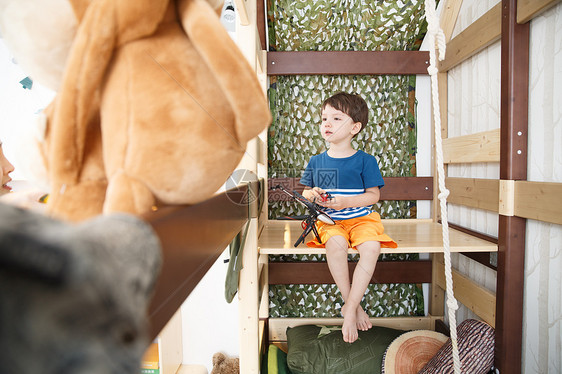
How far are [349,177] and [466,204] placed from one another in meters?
0.51

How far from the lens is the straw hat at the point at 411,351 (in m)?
1.16

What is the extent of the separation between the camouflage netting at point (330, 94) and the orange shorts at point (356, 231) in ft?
1.32

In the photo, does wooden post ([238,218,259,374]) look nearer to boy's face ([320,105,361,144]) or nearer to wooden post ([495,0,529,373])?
boy's face ([320,105,361,144])

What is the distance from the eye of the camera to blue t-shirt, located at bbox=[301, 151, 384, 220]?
1183 mm

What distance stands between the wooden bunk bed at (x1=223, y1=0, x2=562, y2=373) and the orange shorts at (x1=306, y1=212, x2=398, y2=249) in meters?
0.06

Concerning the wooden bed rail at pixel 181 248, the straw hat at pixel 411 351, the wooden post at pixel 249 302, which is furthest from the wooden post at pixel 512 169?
the wooden bed rail at pixel 181 248

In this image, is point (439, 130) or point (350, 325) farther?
point (350, 325)

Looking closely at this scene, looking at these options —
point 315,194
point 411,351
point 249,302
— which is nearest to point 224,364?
point 249,302

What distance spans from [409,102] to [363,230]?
2.49 feet

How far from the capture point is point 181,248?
0.28 meters

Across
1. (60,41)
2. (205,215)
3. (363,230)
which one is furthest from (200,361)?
(60,41)

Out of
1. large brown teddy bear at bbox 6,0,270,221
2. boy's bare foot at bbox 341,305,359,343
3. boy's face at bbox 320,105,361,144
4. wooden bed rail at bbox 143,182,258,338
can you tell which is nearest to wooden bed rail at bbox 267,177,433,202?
boy's face at bbox 320,105,361,144

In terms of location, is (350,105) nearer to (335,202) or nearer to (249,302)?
(335,202)

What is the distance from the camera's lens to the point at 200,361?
1.51m
